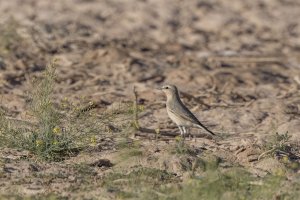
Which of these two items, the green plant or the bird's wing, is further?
the bird's wing

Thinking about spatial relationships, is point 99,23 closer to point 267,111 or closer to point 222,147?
point 267,111

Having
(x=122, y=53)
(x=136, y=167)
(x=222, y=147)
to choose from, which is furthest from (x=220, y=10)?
(x=136, y=167)

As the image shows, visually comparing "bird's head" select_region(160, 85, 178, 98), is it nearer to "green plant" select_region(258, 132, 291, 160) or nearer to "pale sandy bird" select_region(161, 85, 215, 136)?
"pale sandy bird" select_region(161, 85, 215, 136)

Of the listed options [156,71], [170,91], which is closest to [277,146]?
[170,91]

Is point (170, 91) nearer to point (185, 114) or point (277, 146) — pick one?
point (185, 114)

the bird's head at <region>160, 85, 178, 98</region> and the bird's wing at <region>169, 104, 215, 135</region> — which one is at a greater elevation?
the bird's head at <region>160, 85, 178, 98</region>

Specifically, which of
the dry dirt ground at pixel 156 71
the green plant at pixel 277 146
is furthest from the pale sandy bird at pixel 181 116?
the green plant at pixel 277 146

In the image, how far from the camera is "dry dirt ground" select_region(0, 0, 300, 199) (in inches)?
392

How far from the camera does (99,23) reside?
1764 centimetres

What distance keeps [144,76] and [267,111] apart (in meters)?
2.74

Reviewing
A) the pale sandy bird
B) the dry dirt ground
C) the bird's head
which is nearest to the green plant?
the dry dirt ground

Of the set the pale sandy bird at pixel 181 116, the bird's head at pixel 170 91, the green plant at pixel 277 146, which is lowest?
the green plant at pixel 277 146

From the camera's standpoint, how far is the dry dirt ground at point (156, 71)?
995 centimetres

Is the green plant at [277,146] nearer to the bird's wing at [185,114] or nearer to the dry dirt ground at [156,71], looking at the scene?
the dry dirt ground at [156,71]
